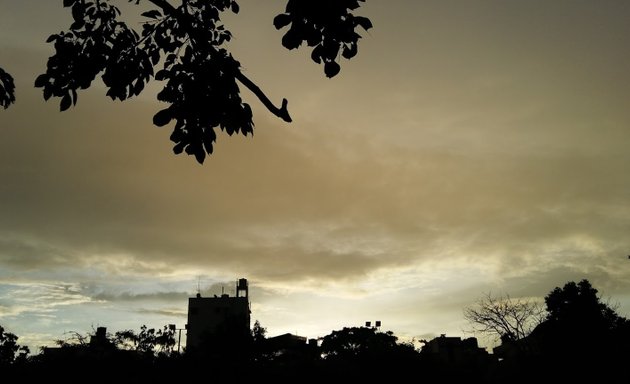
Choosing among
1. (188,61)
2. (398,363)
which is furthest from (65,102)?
(398,363)

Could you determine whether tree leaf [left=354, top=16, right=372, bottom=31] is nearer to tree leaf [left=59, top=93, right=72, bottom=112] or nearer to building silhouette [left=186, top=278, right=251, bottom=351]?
tree leaf [left=59, top=93, right=72, bottom=112]

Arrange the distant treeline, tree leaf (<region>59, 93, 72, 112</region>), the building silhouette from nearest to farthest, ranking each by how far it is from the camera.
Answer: tree leaf (<region>59, 93, 72, 112</region>) < the distant treeline < the building silhouette

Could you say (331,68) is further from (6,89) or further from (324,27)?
(6,89)

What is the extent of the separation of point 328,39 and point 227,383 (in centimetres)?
Result: 3440

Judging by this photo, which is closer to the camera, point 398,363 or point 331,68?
point 331,68

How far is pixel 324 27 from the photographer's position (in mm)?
3711

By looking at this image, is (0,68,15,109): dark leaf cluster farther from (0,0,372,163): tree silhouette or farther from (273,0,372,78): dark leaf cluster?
(273,0,372,78): dark leaf cluster

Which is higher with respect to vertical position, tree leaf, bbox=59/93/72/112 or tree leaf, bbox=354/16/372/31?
tree leaf, bbox=354/16/372/31

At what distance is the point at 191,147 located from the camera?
418 centimetres

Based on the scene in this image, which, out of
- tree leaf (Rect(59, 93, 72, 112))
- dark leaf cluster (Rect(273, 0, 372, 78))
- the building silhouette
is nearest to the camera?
dark leaf cluster (Rect(273, 0, 372, 78))

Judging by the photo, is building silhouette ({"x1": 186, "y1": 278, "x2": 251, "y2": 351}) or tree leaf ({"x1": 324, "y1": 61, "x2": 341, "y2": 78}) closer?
tree leaf ({"x1": 324, "y1": 61, "x2": 341, "y2": 78})

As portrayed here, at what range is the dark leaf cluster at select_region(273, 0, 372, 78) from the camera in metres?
3.51

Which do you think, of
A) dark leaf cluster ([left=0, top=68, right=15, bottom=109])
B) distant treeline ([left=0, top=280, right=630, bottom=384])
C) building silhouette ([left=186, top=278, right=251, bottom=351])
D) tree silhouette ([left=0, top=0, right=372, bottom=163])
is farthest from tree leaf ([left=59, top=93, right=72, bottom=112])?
building silhouette ([left=186, top=278, right=251, bottom=351])

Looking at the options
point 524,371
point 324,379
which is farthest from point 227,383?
point 524,371
